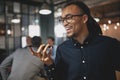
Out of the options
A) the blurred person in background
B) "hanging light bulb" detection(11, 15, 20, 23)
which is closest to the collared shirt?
the blurred person in background

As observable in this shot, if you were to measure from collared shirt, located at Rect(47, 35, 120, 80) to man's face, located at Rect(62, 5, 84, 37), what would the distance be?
0.13m

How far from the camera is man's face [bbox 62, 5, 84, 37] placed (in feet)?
5.79

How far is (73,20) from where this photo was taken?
1797mm

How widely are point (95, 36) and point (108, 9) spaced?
771 cm

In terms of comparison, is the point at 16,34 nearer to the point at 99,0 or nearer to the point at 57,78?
the point at 99,0

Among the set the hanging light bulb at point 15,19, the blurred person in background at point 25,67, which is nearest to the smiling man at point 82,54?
the blurred person in background at point 25,67

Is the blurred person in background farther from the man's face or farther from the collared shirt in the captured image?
the man's face

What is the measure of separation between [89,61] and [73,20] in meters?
0.37

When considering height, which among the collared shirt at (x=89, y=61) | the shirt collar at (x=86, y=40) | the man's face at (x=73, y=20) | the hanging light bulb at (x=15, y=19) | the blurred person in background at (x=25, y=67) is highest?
the hanging light bulb at (x=15, y=19)

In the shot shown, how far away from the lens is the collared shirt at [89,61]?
1.74 metres

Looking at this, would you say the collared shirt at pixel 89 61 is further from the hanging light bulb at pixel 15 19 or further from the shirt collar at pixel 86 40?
the hanging light bulb at pixel 15 19

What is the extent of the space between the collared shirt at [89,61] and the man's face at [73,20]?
13 cm

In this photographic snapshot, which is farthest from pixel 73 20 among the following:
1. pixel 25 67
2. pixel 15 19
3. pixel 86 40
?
pixel 15 19

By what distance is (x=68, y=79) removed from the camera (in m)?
1.79
